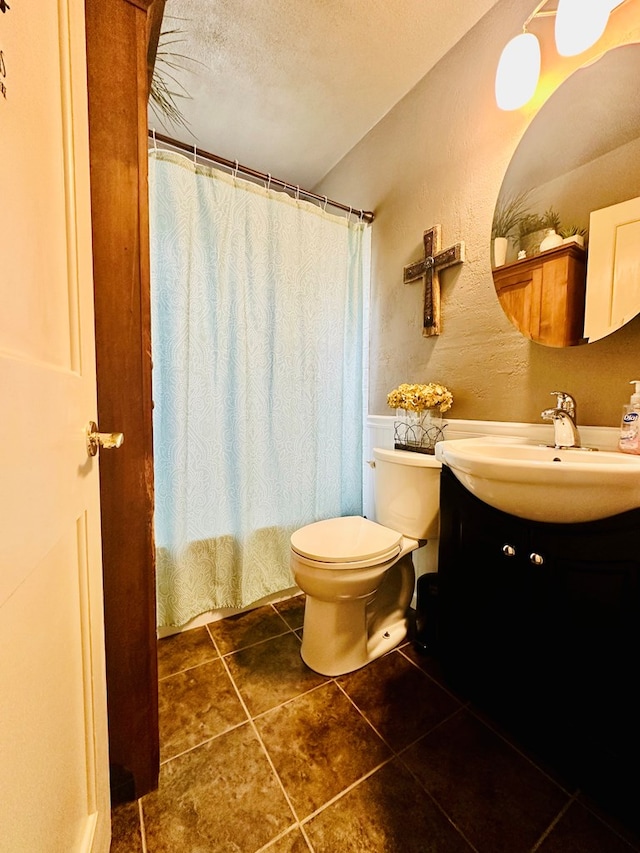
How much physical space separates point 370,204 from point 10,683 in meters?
2.13

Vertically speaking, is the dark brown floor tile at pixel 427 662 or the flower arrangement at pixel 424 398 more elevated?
the flower arrangement at pixel 424 398

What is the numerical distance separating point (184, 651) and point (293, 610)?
1.59 feet

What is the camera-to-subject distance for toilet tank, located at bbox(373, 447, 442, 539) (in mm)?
1227

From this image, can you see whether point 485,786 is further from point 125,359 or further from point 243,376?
point 243,376

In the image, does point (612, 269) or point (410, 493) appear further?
point (410, 493)

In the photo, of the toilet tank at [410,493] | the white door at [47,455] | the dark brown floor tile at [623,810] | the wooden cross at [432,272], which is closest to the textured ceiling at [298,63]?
the wooden cross at [432,272]

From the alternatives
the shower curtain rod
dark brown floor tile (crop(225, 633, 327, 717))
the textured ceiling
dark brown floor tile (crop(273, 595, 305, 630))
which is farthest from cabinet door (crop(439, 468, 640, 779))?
the textured ceiling

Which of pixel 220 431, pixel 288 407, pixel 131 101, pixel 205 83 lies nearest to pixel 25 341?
pixel 131 101

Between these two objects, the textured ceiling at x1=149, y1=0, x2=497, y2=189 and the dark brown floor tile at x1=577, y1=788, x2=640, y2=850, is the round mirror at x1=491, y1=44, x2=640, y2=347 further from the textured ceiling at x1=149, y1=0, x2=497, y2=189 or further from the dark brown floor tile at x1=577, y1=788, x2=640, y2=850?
the dark brown floor tile at x1=577, y1=788, x2=640, y2=850

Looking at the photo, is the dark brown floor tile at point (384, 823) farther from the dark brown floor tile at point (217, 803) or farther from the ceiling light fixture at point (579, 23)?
the ceiling light fixture at point (579, 23)

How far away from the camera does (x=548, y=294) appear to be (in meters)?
1.09

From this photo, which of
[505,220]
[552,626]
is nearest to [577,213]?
[505,220]

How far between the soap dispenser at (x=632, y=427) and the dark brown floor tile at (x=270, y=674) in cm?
119

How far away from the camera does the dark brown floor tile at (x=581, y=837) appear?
0.73 meters
